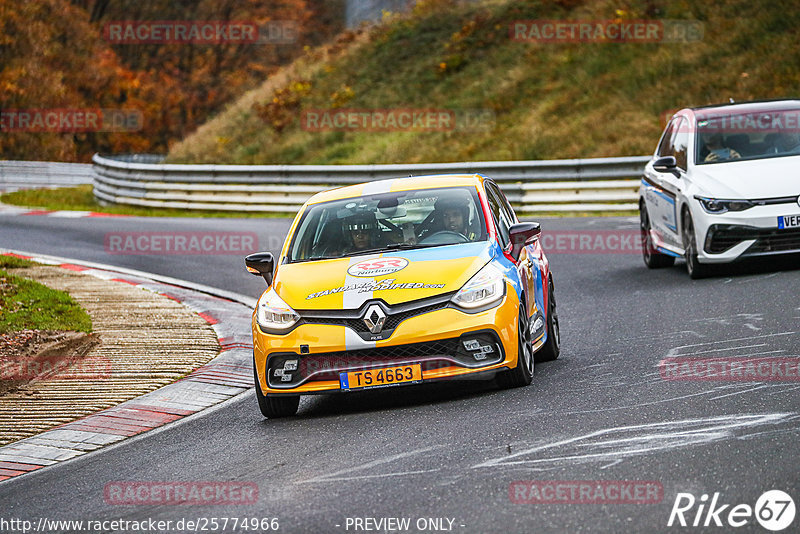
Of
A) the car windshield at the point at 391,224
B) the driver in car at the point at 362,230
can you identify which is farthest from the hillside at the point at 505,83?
the driver in car at the point at 362,230

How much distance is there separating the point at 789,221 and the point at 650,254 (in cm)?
252

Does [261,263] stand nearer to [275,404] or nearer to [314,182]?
[275,404]

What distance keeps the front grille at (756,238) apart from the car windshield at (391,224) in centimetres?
387

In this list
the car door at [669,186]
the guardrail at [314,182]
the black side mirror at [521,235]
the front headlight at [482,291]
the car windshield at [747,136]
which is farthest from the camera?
the guardrail at [314,182]

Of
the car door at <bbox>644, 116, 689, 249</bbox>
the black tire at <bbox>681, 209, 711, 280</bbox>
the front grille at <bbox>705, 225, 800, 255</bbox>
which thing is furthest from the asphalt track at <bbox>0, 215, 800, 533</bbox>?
the car door at <bbox>644, 116, 689, 249</bbox>

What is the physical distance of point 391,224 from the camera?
9156 millimetres

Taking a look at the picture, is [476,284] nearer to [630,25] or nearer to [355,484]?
[355,484]

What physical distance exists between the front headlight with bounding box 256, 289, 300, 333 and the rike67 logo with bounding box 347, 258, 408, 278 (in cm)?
51

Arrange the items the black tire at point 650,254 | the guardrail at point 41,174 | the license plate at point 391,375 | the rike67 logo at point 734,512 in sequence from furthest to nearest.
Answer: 1. the guardrail at point 41,174
2. the black tire at point 650,254
3. the license plate at point 391,375
4. the rike67 logo at point 734,512

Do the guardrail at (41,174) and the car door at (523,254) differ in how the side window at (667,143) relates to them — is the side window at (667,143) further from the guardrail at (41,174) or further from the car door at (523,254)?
the guardrail at (41,174)

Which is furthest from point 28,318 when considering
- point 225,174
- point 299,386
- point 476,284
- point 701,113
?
point 225,174

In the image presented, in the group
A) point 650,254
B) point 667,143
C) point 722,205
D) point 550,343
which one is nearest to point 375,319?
point 550,343

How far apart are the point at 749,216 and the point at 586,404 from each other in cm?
519

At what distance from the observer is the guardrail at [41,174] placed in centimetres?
4216
